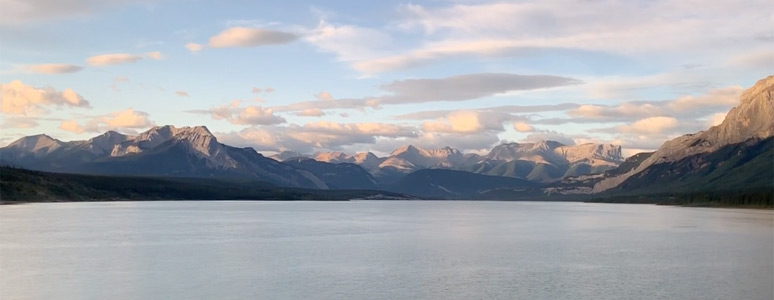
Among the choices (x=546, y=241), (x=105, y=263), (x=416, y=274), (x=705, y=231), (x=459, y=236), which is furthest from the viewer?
(x=705, y=231)

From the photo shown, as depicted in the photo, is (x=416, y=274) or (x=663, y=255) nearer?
(x=416, y=274)

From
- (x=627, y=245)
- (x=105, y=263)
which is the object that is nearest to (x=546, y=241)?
(x=627, y=245)

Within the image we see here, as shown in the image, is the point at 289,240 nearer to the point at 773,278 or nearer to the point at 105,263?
the point at 105,263

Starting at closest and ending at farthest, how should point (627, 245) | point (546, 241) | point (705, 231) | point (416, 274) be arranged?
point (416, 274) < point (627, 245) < point (546, 241) < point (705, 231)

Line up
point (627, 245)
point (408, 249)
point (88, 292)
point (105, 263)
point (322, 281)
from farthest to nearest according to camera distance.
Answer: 1. point (627, 245)
2. point (408, 249)
3. point (105, 263)
4. point (322, 281)
5. point (88, 292)

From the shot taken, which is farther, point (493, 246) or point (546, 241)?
point (546, 241)

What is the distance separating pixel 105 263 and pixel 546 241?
56.6m

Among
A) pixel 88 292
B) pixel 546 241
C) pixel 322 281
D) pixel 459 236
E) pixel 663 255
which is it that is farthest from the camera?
pixel 459 236

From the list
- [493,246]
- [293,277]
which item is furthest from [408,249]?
[293,277]

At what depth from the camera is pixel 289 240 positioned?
316 ft

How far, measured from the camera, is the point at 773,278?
194 ft

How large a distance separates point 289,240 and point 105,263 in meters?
32.1

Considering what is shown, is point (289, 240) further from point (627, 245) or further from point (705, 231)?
point (705, 231)

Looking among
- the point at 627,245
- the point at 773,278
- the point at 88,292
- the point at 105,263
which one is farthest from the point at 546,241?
the point at 88,292
